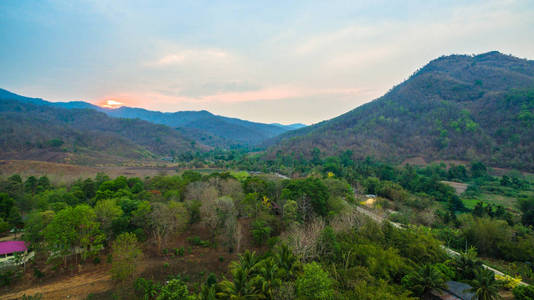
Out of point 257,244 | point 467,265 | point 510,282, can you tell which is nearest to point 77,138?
point 257,244

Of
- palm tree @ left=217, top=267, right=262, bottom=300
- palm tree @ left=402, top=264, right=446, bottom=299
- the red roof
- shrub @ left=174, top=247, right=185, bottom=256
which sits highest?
palm tree @ left=402, top=264, right=446, bottom=299

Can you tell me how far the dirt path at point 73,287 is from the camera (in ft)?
59.0

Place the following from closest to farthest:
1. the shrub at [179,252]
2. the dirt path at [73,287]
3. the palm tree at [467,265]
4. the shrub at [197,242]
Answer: the palm tree at [467,265] < the dirt path at [73,287] < the shrub at [179,252] < the shrub at [197,242]

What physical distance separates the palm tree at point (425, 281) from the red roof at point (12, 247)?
33.3 m

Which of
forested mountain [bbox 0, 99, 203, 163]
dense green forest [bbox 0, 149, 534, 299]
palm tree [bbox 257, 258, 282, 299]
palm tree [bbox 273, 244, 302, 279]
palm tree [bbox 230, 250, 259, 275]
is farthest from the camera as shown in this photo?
forested mountain [bbox 0, 99, 203, 163]

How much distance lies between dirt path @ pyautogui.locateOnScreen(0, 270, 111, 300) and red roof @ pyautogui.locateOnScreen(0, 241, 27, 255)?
4761 millimetres

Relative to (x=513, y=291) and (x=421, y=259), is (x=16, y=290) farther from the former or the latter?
(x=513, y=291)

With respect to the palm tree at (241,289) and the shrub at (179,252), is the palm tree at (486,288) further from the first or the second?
the shrub at (179,252)

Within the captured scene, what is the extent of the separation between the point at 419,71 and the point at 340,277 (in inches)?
8207

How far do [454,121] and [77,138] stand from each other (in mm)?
172856

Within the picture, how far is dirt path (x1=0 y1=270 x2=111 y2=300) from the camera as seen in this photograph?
17984 mm

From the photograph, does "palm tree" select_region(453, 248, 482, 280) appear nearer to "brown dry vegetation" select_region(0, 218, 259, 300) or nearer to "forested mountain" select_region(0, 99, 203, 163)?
"brown dry vegetation" select_region(0, 218, 259, 300)

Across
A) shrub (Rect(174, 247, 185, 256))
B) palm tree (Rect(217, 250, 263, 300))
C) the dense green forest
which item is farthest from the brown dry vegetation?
palm tree (Rect(217, 250, 263, 300))

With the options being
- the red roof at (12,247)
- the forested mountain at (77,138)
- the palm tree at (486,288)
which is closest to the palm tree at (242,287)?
the palm tree at (486,288)
